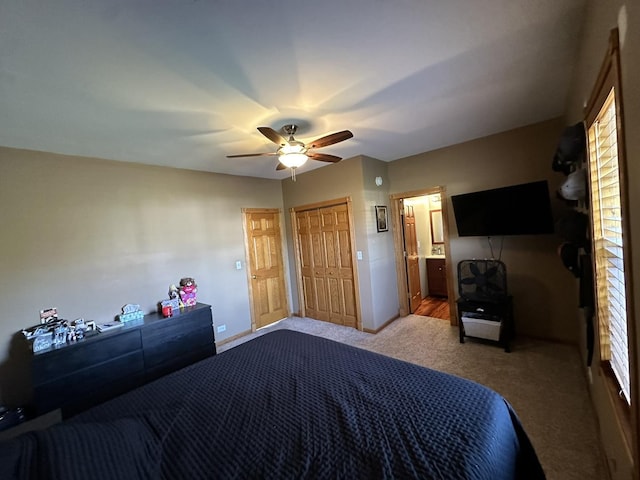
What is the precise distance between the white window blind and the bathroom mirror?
4.11 meters

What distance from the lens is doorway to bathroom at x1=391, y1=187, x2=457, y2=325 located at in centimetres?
405

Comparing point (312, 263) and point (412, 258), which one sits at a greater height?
point (312, 263)

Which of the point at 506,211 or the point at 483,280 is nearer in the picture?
the point at 506,211

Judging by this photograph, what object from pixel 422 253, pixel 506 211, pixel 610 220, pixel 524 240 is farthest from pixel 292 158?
pixel 422 253

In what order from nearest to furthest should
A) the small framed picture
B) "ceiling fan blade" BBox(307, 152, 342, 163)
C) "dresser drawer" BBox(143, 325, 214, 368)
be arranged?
1. "ceiling fan blade" BBox(307, 152, 342, 163)
2. "dresser drawer" BBox(143, 325, 214, 368)
3. the small framed picture

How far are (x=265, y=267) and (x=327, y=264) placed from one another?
1118 millimetres

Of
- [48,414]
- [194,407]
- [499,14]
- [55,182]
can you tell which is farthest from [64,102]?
[499,14]

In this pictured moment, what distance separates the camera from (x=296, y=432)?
1.17 meters

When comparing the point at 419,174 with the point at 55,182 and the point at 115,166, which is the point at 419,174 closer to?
the point at 115,166

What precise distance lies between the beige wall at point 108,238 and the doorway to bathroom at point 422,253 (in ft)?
8.61

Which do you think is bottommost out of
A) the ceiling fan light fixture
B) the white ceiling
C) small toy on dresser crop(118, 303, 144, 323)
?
small toy on dresser crop(118, 303, 144, 323)

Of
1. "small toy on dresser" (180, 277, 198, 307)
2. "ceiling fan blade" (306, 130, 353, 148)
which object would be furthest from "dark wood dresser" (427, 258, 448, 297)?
"small toy on dresser" (180, 277, 198, 307)

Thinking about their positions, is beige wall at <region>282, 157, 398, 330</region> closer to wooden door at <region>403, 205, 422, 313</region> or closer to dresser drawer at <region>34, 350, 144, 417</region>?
wooden door at <region>403, 205, 422, 313</region>

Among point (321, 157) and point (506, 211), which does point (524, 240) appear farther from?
point (321, 157)
